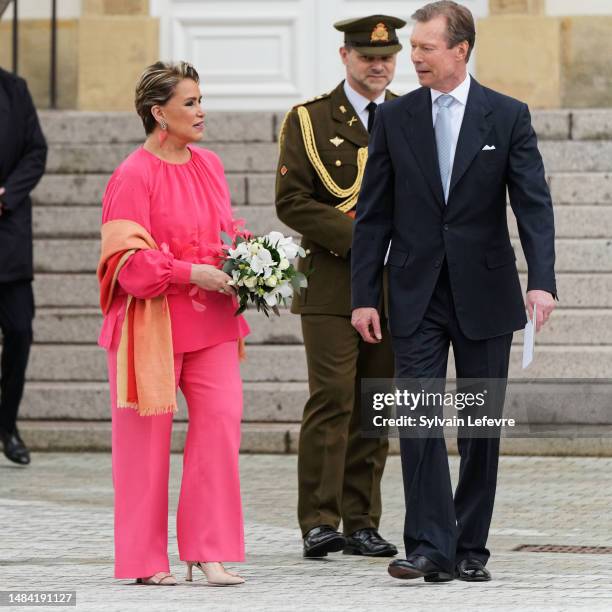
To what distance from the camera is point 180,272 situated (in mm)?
6895

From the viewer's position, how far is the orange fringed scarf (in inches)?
272

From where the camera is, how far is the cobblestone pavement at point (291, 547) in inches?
256

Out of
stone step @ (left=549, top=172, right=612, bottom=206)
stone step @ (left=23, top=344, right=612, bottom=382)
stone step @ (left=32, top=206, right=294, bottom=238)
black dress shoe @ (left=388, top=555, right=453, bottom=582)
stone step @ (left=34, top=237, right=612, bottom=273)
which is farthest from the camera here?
stone step @ (left=32, top=206, right=294, bottom=238)

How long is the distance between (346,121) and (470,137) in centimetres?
112

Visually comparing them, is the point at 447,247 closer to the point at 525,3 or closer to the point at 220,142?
the point at 220,142

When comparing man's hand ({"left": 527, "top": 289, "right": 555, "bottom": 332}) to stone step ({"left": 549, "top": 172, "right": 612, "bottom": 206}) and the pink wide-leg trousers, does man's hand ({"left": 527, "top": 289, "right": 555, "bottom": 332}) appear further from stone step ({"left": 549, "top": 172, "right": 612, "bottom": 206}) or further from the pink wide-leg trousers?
stone step ({"left": 549, "top": 172, "right": 612, "bottom": 206})

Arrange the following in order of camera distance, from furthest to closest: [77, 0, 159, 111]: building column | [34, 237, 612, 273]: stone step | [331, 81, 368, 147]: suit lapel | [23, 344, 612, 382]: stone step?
[77, 0, 159, 111]: building column < [34, 237, 612, 273]: stone step < [23, 344, 612, 382]: stone step < [331, 81, 368, 147]: suit lapel

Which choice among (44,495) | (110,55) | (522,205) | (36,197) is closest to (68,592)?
(522,205)

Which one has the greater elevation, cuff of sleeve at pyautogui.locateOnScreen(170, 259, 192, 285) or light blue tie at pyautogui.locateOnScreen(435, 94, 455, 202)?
light blue tie at pyautogui.locateOnScreen(435, 94, 455, 202)

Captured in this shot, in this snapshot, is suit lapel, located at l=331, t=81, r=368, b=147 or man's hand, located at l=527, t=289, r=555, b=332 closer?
man's hand, located at l=527, t=289, r=555, b=332

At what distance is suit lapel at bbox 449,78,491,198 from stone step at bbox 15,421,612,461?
12.4 ft

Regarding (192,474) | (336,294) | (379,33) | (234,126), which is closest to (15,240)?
(234,126)


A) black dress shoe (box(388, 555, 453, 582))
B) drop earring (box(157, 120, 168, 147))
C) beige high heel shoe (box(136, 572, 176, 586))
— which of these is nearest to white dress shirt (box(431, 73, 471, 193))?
drop earring (box(157, 120, 168, 147))

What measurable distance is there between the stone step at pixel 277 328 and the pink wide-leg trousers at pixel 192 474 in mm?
3937
